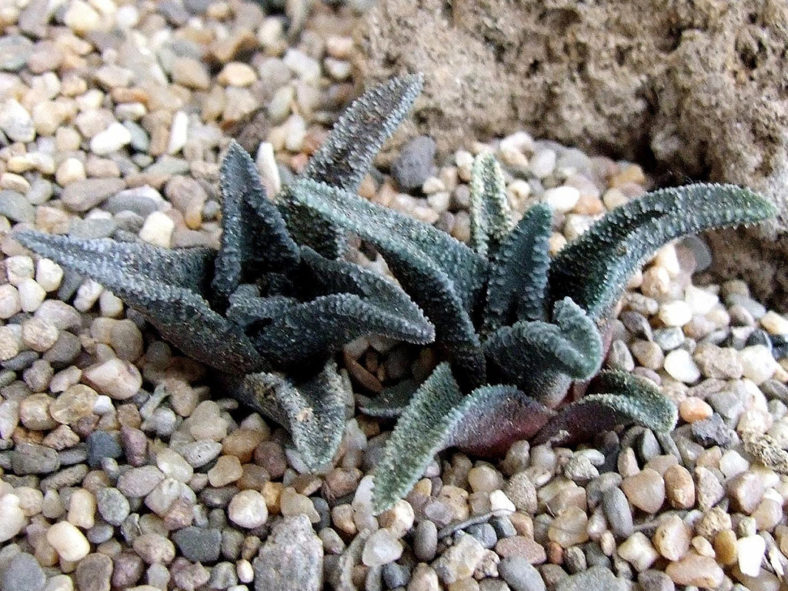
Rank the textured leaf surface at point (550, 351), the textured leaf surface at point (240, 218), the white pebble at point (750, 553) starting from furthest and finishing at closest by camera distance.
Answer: the textured leaf surface at point (240, 218) < the white pebble at point (750, 553) < the textured leaf surface at point (550, 351)

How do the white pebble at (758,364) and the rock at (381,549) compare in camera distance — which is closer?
the rock at (381,549)

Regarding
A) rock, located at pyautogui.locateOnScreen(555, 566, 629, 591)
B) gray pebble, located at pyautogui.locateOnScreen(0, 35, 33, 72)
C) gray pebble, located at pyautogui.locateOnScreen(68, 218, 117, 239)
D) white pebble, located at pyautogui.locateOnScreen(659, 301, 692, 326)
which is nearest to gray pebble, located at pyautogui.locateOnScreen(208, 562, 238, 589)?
rock, located at pyautogui.locateOnScreen(555, 566, 629, 591)

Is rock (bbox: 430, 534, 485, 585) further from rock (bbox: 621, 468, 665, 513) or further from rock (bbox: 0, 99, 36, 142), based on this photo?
rock (bbox: 0, 99, 36, 142)

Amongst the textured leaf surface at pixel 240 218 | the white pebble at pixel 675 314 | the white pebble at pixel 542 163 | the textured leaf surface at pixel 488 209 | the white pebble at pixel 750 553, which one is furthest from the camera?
the white pebble at pixel 542 163

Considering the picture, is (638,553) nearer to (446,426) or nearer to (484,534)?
(484,534)

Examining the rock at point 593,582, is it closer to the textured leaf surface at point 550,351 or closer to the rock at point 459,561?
the rock at point 459,561

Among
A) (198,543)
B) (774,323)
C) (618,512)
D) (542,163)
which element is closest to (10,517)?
(198,543)

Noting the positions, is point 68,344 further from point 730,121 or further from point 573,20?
point 730,121

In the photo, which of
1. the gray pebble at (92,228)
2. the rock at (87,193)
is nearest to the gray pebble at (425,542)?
the gray pebble at (92,228)
